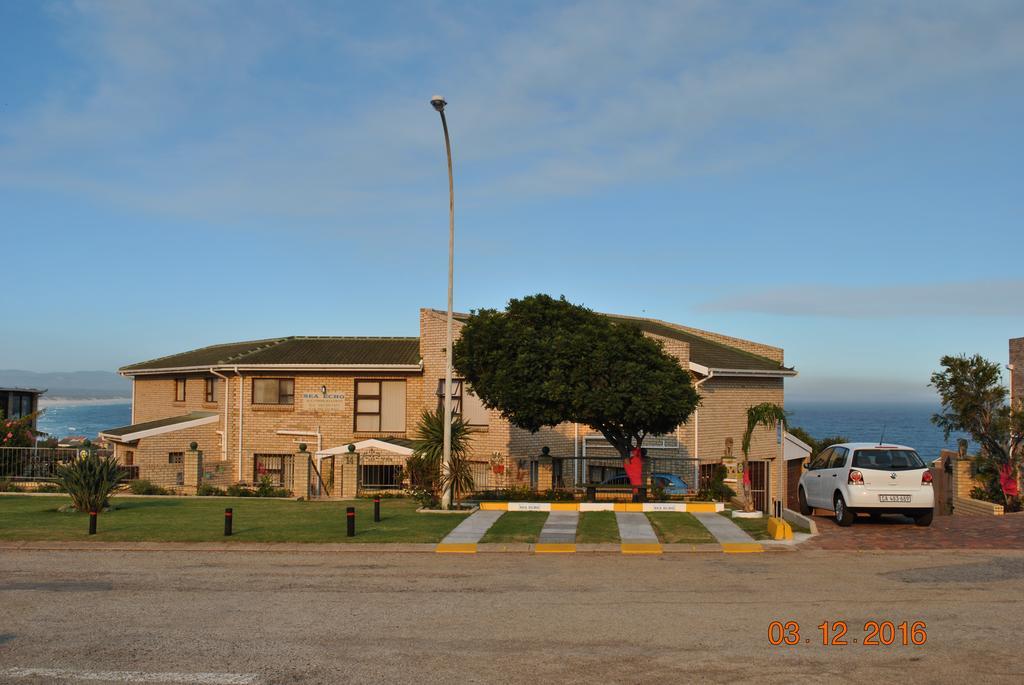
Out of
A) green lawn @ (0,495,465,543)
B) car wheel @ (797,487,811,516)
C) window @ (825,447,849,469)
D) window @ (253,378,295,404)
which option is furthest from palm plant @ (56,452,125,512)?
window @ (825,447,849,469)

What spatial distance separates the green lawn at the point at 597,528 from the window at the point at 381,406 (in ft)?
45.1

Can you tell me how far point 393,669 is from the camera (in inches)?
308

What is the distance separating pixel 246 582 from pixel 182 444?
23607mm

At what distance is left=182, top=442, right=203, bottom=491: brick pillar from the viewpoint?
2848 centimetres

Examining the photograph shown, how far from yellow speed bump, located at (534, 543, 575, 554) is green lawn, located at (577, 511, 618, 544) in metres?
0.55

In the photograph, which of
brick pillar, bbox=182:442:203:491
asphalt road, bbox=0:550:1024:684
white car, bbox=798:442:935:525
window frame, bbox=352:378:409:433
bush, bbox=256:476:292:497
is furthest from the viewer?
window frame, bbox=352:378:409:433

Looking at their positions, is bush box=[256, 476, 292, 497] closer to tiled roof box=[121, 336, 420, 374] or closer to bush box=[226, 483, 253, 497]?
bush box=[226, 483, 253, 497]

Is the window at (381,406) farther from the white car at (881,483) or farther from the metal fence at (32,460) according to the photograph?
the white car at (881,483)

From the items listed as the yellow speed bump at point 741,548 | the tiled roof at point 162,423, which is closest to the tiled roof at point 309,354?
the tiled roof at point 162,423

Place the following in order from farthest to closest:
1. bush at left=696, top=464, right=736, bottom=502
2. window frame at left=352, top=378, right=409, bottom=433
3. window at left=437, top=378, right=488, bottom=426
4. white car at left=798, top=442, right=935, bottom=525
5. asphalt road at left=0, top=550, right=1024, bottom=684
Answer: window frame at left=352, top=378, right=409, bottom=433, window at left=437, top=378, right=488, bottom=426, bush at left=696, top=464, right=736, bottom=502, white car at left=798, top=442, right=935, bottom=525, asphalt road at left=0, top=550, right=1024, bottom=684

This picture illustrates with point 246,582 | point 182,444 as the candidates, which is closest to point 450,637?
point 246,582

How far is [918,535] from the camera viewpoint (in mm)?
16734

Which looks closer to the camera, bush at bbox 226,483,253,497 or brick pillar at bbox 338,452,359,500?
brick pillar at bbox 338,452,359,500

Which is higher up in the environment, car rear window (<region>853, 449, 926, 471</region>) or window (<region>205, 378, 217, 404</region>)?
window (<region>205, 378, 217, 404</region>)
